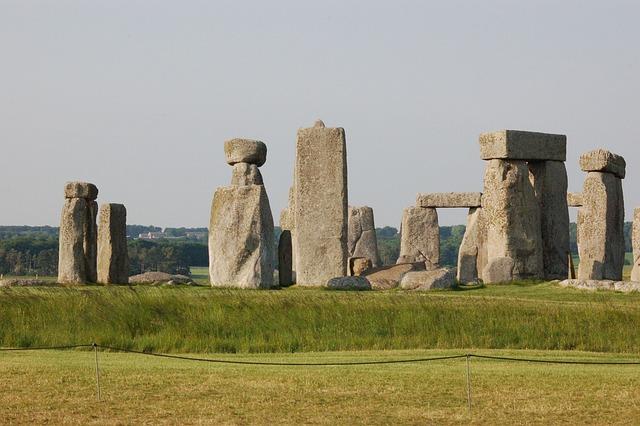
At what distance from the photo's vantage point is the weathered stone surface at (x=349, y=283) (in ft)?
89.9

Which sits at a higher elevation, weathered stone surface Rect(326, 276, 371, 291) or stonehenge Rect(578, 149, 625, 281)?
stonehenge Rect(578, 149, 625, 281)

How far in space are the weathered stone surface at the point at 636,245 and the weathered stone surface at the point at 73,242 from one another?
11.4 meters

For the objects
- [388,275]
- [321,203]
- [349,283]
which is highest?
[321,203]

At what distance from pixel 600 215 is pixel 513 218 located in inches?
71.8

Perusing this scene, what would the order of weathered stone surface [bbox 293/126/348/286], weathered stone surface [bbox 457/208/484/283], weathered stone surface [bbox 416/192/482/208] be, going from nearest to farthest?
weathered stone surface [bbox 293/126/348/286] → weathered stone surface [bbox 457/208/484/283] → weathered stone surface [bbox 416/192/482/208]

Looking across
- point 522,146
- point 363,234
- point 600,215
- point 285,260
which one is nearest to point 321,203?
point 285,260

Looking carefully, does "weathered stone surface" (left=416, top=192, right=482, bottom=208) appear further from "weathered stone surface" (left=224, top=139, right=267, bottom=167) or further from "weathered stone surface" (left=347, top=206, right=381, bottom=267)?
"weathered stone surface" (left=224, top=139, right=267, bottom=167)

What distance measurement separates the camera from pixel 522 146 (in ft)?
102

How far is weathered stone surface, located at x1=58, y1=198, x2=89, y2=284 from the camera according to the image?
30.7 meters

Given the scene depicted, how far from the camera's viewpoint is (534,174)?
1267 inches

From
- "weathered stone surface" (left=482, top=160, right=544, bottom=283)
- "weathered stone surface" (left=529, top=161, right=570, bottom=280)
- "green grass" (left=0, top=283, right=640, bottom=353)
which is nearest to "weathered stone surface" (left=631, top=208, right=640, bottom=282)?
"weathered stone surface" (left=529, top=161, right=570, bottom=280)

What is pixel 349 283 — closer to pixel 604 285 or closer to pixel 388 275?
pixel 388 275

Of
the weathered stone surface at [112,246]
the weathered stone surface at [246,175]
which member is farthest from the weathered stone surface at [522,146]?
the weathered stone surface at [112,246]

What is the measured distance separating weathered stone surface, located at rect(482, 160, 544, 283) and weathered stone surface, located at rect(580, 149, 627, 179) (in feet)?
4.27
